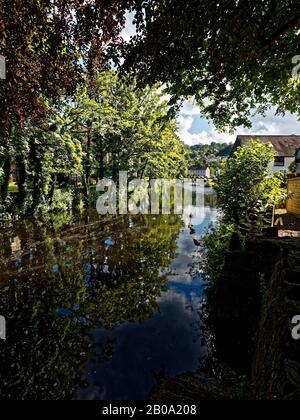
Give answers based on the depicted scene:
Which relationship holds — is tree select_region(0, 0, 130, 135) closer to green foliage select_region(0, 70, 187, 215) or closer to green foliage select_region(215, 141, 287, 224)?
green foliage select_region(215, 141, 287, 224)

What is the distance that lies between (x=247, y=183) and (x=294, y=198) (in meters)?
4.99

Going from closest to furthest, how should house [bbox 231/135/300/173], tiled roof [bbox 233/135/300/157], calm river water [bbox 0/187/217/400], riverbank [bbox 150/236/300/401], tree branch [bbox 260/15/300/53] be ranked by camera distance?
riverbank [bbox 150/236/300/401] < calm river water [bbox 0/187/217/400] < tree branch [bbox 260/15/300/53] < house [bbox 231/135/300/173] < tiled roof [bbox 233/135/300/157]

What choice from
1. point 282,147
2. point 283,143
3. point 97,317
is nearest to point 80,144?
point 97,317

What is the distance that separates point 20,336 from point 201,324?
12.7 feet

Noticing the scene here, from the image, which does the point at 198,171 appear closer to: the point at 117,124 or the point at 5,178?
the point at 117,124

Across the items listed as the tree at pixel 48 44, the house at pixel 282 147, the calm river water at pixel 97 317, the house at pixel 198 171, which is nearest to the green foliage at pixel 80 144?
the calm river water at pixel 97 317

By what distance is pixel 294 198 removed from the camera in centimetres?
1245

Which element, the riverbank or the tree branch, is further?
the tree branch

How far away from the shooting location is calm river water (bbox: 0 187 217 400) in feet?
13.5

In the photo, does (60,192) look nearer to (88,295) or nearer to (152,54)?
(88,295)

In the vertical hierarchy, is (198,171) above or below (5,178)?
above

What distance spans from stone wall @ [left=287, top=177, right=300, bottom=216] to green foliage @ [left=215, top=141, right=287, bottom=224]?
272 cm

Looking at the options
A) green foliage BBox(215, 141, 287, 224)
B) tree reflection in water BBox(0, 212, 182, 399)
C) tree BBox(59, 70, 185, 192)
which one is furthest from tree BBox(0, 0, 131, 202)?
tree BBox(59, 70, 185, 192)
